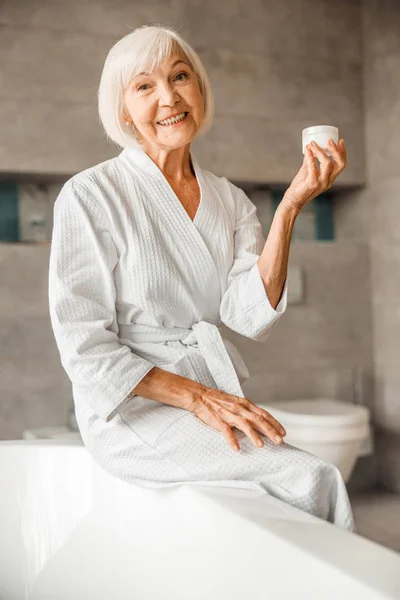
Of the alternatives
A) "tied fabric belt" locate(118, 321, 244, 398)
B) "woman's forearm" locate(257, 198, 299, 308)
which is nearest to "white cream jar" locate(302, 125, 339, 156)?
"woman's forearm" locate(257, 198, 299, 308)

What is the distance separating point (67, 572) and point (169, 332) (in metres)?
0.57

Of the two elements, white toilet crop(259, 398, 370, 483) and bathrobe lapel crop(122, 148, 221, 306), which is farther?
white toilet crop(259, 398, 370, 483)

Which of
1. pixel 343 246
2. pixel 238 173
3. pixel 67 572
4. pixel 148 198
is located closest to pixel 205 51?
pixel 238 173

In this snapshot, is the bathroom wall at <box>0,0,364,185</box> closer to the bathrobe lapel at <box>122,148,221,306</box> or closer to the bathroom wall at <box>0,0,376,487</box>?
the bathroom wall at <box>0,0,376,487</box>

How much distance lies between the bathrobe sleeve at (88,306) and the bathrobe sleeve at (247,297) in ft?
0.72

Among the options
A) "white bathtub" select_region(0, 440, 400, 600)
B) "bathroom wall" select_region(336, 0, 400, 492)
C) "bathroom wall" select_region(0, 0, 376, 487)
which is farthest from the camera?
"bathroom wall" select_region(336, 0, 400, 492)

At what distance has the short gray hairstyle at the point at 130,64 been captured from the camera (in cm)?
151

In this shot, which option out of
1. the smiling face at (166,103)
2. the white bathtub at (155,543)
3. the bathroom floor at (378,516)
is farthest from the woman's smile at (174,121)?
the bathroom floor at (378,516)

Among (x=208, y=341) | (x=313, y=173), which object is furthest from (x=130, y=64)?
(x=208, y=341)

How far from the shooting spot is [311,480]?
50.4 inches

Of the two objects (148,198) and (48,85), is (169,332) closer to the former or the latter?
(148,198)

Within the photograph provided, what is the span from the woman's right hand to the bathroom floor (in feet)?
5.70

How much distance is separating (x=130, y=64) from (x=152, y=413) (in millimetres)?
677

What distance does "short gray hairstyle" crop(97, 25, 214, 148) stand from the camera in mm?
1515
